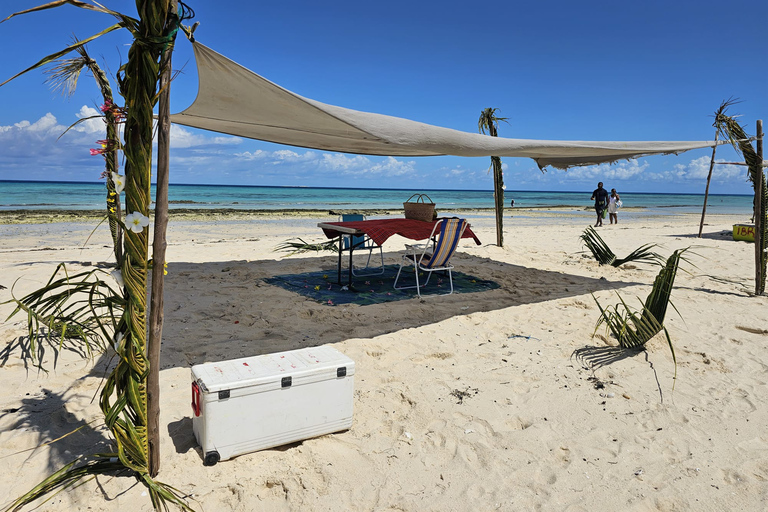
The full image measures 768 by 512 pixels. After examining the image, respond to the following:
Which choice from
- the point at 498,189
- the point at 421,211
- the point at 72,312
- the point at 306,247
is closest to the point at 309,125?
the point at 421,211

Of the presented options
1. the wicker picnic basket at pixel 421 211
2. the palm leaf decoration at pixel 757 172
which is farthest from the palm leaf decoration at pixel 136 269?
the palm leaf decoration at pixel 757 172

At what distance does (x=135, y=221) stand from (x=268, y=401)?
86cm

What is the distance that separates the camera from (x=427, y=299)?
4359mm

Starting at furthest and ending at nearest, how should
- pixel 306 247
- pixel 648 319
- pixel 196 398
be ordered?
pixel 306 247 < pixel 648 319 < pixel 196 398

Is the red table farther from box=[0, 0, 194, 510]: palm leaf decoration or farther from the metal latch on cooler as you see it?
box=[0, 0, 194, 510]: palm leaf decoration

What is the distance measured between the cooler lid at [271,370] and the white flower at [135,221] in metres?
0.64

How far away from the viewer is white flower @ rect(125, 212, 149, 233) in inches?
59.7

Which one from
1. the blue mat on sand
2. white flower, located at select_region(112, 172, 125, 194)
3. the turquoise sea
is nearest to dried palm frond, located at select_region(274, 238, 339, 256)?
the blue mat on sand

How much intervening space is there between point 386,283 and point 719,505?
3.56 metres

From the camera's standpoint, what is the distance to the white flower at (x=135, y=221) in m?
1.52

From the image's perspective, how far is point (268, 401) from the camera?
75.4 inches

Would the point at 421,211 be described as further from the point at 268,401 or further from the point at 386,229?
the point at 268,401

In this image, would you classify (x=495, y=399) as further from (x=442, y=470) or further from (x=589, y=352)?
(x=589, y=352)

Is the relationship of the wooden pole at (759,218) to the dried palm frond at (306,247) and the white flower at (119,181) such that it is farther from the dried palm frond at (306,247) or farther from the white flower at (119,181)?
the white flower at (119,181)
